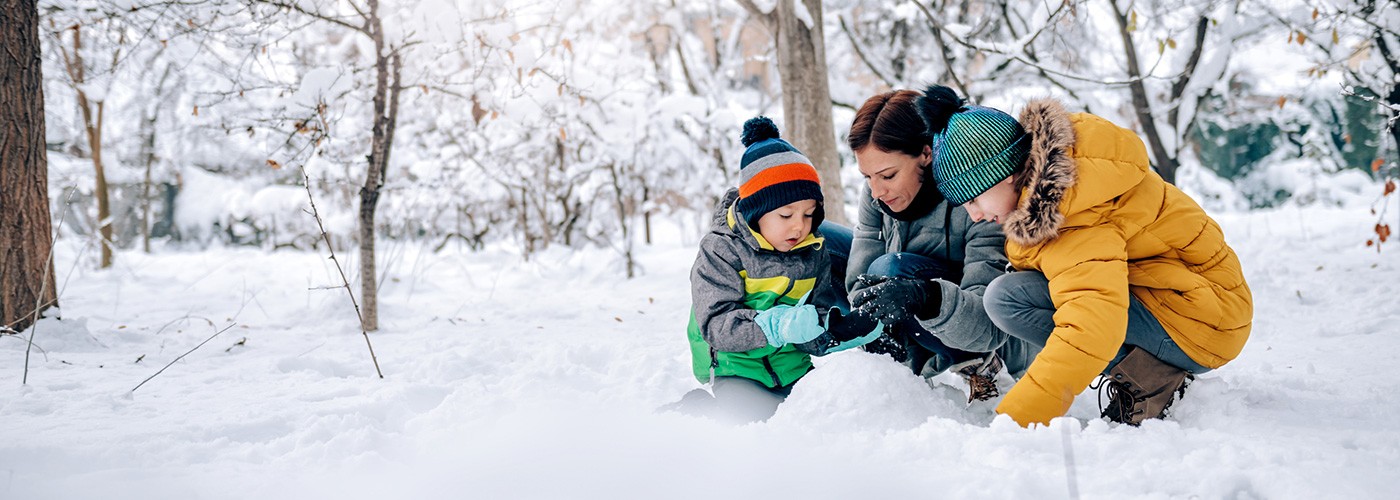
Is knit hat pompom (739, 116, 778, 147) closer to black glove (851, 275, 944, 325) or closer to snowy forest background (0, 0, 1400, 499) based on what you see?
black glove (851, 275, 944, 325)

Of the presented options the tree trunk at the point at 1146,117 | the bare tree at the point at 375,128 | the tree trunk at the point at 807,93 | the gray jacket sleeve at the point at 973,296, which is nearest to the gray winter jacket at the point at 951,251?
the gray jacket sleeve at the point at 973,296

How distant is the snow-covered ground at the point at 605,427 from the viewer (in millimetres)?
1297

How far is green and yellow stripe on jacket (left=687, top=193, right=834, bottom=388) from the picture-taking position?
2.24 metres

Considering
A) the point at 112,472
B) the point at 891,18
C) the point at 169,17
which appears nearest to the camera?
the point at 112,472

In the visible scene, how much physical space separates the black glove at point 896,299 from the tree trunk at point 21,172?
3.08 meters

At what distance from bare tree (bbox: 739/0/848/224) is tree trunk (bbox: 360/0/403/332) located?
2.03m

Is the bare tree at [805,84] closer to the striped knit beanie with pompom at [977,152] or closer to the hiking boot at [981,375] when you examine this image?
the hiking boot at [981,375]

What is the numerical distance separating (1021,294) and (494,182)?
7389 mm

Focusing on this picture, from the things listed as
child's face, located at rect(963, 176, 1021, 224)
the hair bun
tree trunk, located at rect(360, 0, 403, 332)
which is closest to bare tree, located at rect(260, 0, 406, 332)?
tree trunk, located at rect(360, 0, 403, 332)

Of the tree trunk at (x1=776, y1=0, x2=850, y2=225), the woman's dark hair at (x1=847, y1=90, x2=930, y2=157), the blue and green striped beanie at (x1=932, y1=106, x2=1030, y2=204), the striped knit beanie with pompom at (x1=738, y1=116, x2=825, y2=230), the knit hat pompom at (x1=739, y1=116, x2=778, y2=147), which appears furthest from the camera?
the tree trunk at (x1=776, y1=0, x2=850, y2=225)

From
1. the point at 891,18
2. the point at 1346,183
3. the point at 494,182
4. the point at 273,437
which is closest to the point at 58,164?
the point at 494,182

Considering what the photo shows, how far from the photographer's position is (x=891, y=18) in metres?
7.98

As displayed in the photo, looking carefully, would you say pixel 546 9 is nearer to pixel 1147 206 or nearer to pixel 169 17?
pixel 169 17

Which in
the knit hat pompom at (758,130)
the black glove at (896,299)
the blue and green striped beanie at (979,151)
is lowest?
the black glove at (896,299)
